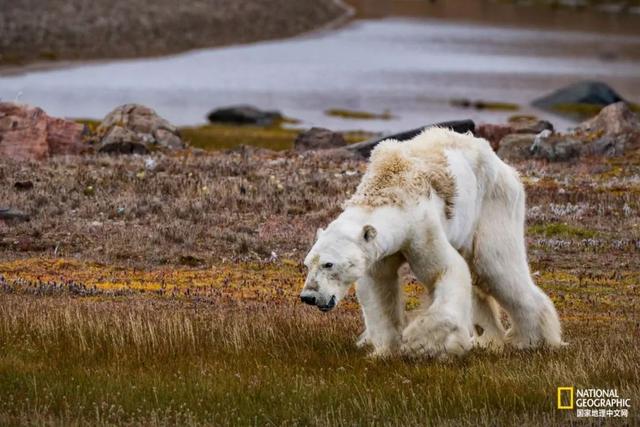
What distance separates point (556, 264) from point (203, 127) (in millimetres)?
39655

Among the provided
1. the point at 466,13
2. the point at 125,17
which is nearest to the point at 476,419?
the point at 125,17

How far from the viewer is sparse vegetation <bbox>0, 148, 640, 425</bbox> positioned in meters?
11.8

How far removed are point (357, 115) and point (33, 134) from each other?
3933 centimetres

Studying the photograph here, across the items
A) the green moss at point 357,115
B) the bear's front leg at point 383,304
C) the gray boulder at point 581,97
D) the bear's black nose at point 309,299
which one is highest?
the bear's black nose at point 309,299

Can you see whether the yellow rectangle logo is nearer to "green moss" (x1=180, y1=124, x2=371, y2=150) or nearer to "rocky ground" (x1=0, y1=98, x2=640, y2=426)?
"rocky ground" (x1=0, y1=98, x2=640, y2=426)

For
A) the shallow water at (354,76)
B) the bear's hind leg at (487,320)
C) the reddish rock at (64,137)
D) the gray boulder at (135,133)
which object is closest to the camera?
the bear's hind leg at (487,320)

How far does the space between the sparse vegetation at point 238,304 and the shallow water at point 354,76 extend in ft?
120

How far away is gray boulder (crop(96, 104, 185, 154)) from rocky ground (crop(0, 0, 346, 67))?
48.8 metres

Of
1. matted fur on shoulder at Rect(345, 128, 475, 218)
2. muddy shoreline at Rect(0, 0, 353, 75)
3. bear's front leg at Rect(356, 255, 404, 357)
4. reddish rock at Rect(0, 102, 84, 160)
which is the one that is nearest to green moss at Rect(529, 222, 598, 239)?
matted fur on shoulder at Rect(345, 128, 475, 218)

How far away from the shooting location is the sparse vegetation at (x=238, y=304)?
11.8 m

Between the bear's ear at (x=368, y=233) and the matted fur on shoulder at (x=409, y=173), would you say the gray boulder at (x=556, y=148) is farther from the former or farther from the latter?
the bear's ear at (x=368, y=233)

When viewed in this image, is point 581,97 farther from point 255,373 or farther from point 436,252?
point 255,373

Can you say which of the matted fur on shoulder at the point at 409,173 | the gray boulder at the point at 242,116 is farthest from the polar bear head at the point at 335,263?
the gray boulder at the point at 242,116

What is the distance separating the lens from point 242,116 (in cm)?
6656
